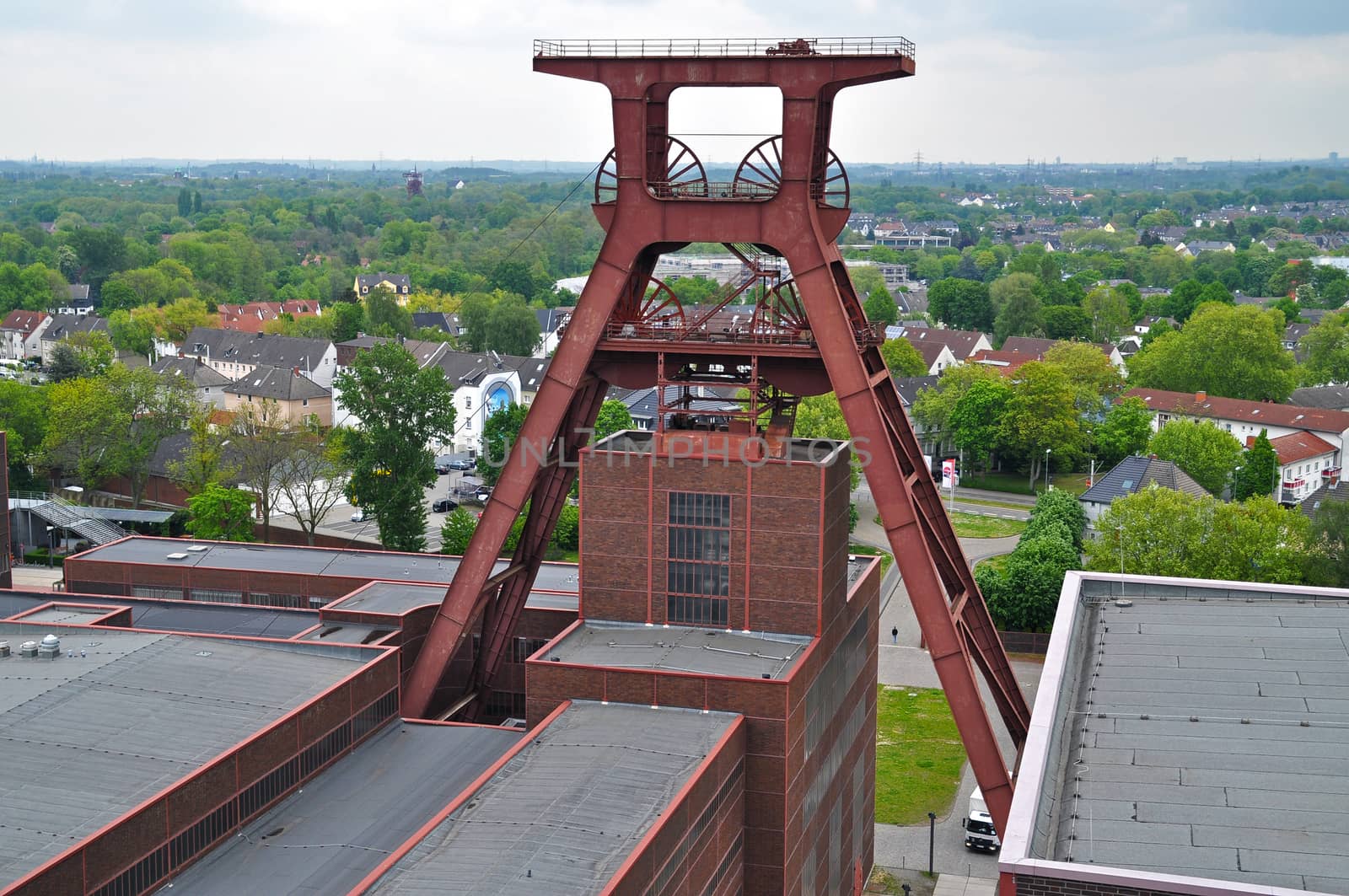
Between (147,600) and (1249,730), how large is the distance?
3402 cm

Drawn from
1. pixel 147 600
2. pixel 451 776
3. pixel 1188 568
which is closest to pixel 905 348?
pixel 1188 568

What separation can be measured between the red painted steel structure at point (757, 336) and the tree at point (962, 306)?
148 m

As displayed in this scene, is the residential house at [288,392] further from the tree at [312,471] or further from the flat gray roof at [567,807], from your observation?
the flat gray roof at [567,807]

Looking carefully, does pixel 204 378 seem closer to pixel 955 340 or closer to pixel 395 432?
pixel 395 432

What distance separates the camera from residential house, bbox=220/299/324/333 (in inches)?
6452

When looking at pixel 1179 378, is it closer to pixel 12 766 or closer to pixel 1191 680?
pixel 1191 680

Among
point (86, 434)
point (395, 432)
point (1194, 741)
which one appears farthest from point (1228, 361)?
point (1194, 741)

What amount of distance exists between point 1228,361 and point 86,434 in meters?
91.4

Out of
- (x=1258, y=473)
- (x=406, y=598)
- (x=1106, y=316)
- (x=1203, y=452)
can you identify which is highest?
(x=1106, y=316)

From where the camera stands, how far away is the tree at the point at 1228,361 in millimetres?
124938

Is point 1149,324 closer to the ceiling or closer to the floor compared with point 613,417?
closer to the ceiling

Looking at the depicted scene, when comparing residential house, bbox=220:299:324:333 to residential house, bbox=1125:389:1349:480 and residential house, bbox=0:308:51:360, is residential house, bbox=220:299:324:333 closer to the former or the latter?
residential house, bbox=0:308:51:360

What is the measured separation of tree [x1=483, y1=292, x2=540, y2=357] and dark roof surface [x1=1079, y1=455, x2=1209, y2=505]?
230 feet

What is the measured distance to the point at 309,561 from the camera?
50.4 metres
